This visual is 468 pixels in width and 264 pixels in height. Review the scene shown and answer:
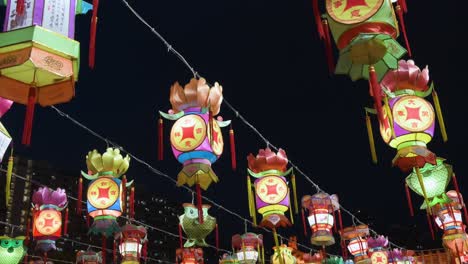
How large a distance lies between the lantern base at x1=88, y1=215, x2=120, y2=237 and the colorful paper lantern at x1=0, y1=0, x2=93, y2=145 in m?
5.16

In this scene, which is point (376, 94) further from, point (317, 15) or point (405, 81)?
point (405, 81)

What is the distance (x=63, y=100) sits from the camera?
4.60 metres

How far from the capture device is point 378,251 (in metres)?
16.2

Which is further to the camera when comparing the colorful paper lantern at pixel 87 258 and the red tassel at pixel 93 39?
the colorful paper lantern at pixel 87 258

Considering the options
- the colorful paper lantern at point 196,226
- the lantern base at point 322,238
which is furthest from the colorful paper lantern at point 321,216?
the colorful paper lantern at point 196,226

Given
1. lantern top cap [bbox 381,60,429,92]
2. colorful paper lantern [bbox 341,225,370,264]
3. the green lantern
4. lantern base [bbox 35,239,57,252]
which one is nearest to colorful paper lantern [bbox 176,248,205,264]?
lantern base [bbox 35,239,57,252]

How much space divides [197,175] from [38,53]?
351 centimetres

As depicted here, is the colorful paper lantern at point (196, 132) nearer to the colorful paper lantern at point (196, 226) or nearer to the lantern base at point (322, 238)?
the colorful paper lantern at point (196, 226)

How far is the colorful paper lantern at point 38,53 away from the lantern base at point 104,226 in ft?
16.9

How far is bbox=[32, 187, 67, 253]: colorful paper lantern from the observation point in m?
11.0

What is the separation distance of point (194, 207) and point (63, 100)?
777 centimetres

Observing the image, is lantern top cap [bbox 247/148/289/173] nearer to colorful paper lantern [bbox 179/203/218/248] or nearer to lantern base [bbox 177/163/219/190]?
colorful paper lantern [bbox 179/203/218/248]

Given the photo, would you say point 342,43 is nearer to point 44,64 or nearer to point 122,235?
point 44,64

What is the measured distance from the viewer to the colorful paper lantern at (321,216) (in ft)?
39.0
